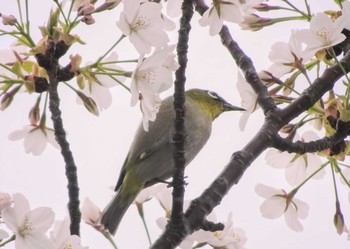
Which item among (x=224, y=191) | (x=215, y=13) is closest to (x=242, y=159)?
(x=224, y=191)

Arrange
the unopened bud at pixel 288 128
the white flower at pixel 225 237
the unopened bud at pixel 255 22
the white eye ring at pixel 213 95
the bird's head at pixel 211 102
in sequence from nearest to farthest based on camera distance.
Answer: the white flower at pixel 225 237 → the unopened bud at pixel 288 128 → the unopened bud at pixel 255 22 → the bird's head at pixel 211 102 → the white eye ring at pixel 213 95

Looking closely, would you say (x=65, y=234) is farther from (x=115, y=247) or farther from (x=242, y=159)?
(x=242, y=159)

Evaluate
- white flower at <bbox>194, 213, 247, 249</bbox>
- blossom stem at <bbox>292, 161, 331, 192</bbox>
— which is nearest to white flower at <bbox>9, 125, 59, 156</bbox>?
white flower at <bbox>194, 213, 247, 249</bbox>

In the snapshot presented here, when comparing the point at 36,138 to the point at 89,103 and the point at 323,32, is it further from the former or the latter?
the point at 323,32

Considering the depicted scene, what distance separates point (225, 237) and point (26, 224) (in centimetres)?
118

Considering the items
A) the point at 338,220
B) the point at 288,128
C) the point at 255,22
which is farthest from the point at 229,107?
the point at 338,220

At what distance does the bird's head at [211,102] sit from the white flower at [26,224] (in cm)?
366

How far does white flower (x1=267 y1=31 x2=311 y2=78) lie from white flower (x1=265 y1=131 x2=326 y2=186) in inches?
22.8

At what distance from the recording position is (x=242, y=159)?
3727 mm

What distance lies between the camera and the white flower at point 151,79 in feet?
11.4

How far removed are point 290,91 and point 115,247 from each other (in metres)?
1.45

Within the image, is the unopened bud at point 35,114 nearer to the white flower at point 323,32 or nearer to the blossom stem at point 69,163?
the blossom stem at point 69,163

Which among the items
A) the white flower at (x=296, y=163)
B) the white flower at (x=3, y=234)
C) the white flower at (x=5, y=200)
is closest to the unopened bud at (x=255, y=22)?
the white flower at (x=296, y=163)

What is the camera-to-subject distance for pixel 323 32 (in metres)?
3.73
